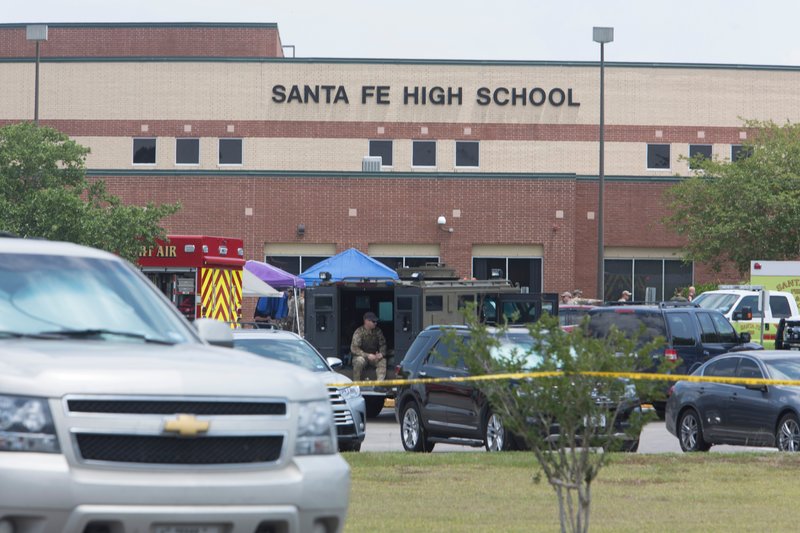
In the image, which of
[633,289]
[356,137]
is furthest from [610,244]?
[356,137]

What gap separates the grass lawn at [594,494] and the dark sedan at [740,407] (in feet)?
4.88

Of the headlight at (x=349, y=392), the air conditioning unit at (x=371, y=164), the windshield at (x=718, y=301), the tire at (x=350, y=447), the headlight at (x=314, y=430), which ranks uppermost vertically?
the air conditioning unit at (x=371, y=164)

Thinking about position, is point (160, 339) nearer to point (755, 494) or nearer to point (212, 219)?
point (755, 494)

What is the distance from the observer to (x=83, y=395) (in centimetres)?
625

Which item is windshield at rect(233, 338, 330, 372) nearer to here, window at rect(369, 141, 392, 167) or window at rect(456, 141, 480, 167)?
window at rect(369, 141, 392, 167)

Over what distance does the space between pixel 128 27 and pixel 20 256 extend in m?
53.5

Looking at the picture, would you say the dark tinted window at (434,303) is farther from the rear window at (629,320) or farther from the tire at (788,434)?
the tire at (788,434)

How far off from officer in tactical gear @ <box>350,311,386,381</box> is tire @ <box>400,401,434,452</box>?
5.08 m

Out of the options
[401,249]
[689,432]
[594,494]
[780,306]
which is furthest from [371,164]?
[594,494]

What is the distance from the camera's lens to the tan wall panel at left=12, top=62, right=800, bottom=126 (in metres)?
54.2

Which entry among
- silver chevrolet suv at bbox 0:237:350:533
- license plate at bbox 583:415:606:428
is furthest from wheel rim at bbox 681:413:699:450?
silver chevrolet suv at bbox 0:237:350:533

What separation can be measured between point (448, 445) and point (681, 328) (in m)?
6.12

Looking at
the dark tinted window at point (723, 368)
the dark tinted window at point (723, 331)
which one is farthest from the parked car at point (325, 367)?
the dark tinted window at point (723, 331)

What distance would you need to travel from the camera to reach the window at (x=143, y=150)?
179 feet
